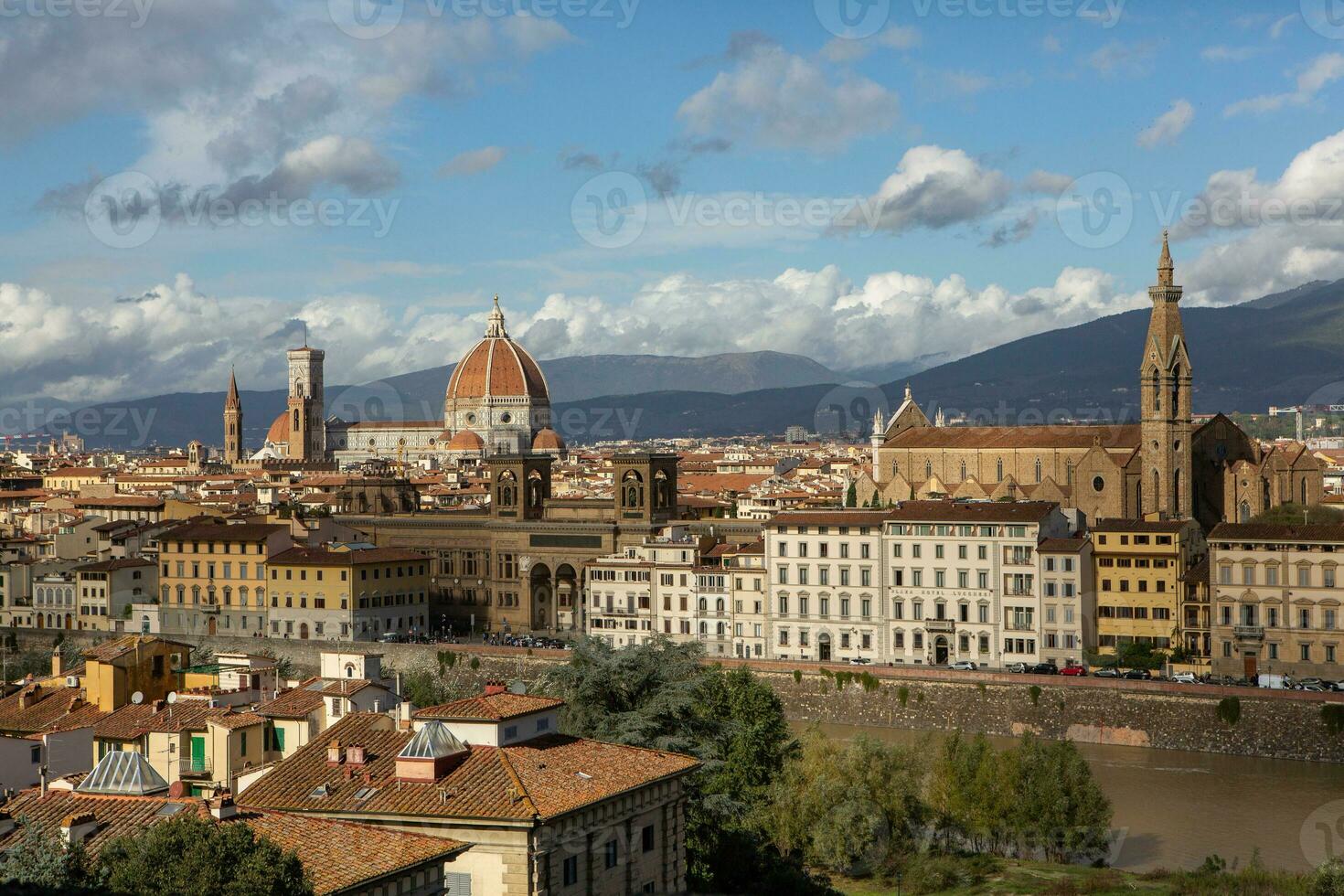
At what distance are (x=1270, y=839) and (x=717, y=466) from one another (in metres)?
97.7

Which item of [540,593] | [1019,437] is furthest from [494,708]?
[1019,437]

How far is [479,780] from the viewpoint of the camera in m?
17.3

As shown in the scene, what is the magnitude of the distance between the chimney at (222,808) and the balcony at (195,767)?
20.8ft

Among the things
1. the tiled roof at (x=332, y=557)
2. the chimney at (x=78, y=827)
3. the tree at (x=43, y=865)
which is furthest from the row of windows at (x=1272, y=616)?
the tree at (x=43, y=865)

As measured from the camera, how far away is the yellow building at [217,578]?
60.1m

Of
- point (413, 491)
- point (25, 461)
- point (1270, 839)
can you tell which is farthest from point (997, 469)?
point (25, 461)

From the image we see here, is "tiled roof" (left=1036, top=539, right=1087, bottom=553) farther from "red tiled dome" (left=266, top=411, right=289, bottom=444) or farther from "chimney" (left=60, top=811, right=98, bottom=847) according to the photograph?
"red tiled dome" (left=266, top=411, right=289, bottom=444)

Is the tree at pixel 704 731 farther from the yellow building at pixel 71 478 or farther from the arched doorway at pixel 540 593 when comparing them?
the yellow building at pixel 71 478

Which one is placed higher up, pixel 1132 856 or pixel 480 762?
pixel 480 762

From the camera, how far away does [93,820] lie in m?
15.5

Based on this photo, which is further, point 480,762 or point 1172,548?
point 1172,548

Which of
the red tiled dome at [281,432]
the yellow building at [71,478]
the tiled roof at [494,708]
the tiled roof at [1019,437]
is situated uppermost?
the red tiled dome at [281,432]

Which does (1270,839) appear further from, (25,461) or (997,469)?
(25,461)

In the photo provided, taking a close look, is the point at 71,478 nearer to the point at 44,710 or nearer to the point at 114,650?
the point at 114,650
